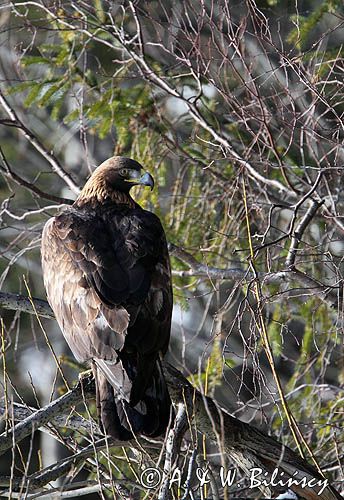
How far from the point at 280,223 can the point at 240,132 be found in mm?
1671

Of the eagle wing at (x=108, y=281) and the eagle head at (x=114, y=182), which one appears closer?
the eagle wing at (x=108, y=281)

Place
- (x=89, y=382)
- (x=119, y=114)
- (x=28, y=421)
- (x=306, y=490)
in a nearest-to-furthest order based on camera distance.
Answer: (x=28, y=421) < (x=306, y=490) < (x=89, y=382) < (x=119, y=114)

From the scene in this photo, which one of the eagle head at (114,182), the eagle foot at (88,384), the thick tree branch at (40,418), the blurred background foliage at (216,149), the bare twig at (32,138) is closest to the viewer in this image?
the thick tree branch at (40,418)

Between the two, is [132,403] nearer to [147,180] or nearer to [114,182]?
[147,180]

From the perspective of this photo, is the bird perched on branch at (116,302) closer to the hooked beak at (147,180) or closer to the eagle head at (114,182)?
the hooked beak at (147,180)

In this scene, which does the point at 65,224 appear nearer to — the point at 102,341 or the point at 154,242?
A: the point at 154,242

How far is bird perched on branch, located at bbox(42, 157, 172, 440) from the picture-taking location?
5.30 m

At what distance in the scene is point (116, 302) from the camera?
5.58m

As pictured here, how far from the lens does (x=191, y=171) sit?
8.17 metres

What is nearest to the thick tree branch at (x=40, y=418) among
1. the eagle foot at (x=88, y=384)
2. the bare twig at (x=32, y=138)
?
the eagle foot at (x=88, y=384)

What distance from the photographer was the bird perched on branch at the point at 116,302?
5297 mm

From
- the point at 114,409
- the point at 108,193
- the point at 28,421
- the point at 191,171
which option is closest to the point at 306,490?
the point at 114,409

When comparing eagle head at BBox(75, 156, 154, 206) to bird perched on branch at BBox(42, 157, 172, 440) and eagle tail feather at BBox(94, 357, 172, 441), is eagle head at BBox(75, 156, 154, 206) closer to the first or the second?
bird perched on branch at BBox(42, 157, 172, 440)
